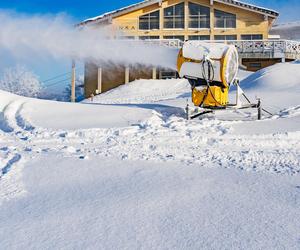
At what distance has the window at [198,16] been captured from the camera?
28.3 meters

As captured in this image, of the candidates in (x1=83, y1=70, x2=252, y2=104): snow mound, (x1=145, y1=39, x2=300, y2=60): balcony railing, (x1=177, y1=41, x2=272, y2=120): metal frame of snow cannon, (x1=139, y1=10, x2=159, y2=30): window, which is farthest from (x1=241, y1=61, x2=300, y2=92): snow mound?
(x1=139, y1=10, x2=159, y2=30): window

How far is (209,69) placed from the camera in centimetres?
861

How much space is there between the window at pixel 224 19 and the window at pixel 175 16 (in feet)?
8.87

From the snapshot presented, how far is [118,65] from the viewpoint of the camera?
1069 inches

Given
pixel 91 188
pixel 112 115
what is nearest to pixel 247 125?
pixel 112 115

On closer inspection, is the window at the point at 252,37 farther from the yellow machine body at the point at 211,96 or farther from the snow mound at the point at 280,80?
the yellow machine body at the point at 211,96

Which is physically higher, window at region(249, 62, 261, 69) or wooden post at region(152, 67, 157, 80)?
window at region(249, 62, 261, 69)


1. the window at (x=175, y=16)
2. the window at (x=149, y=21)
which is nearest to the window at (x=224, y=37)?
the window at (x=175, y=16)

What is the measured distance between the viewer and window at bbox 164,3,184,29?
93.7 feet

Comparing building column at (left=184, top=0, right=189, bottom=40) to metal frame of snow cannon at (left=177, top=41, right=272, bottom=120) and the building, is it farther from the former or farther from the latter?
metal frame of snow cannon at (left=177, top=41, right=272, bottom=120)

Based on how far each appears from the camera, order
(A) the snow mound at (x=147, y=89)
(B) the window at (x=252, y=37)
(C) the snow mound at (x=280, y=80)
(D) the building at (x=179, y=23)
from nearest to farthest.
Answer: (C) the snow mound at (x=280, y=80) < (A) the snow mound at (x=147, y=89) < (D) the building at (x=179, y=23) < (B) the window at (x=252, y=37)

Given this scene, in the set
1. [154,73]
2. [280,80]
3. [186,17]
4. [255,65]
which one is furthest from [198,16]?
[280,80]

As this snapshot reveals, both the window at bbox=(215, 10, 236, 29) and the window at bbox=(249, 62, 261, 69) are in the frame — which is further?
the window at bbox=(215, 10, 236, 29)

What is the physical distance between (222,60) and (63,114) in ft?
13.7
